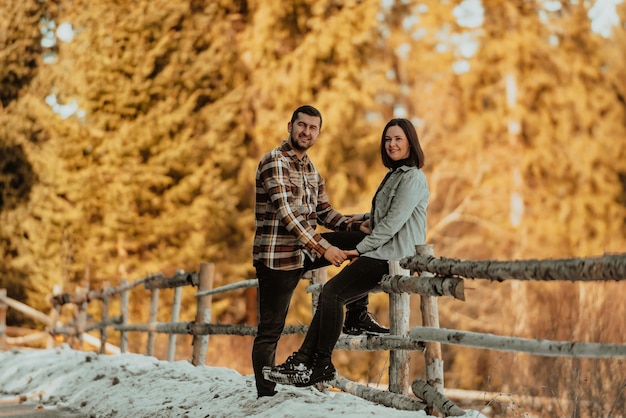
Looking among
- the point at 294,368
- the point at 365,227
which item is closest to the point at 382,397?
the point at 294,368

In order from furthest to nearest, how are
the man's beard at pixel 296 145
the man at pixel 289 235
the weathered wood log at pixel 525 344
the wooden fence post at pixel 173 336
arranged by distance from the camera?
the wooden fence post at pixel 173 336 < the man's beard at pixel 296 145 < the man at pixel 289 235 < the weathered wood log at pixel 525 344

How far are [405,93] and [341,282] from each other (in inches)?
930

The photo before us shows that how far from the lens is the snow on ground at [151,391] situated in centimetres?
643

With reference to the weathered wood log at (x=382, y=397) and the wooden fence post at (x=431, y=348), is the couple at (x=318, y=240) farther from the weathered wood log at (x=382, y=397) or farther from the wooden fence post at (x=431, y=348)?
the weathered wood log at (x=382, y=397)

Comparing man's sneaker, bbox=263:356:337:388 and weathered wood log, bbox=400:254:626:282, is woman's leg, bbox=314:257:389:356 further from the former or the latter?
weathered wood log, bbox=400:254:626:282

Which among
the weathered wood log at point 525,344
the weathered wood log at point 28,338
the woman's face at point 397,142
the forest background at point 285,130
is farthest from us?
the forest background at point 285,130

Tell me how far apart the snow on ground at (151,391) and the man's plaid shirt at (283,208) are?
95 cm

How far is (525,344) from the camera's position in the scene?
509cm

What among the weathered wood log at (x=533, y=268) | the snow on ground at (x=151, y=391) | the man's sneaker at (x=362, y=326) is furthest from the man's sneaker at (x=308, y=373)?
the weathered wood log at (x=533, y=268)

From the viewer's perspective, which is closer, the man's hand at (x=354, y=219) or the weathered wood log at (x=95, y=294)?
the man's hand at (x=354, y=219)

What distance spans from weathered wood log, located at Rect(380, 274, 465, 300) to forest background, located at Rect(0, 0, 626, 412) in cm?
1062

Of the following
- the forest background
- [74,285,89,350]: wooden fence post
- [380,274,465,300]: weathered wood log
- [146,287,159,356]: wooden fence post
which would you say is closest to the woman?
[380,274,465,300]: weathered wood log

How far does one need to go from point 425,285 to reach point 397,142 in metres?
0.97

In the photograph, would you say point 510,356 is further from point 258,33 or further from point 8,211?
point 8,211
